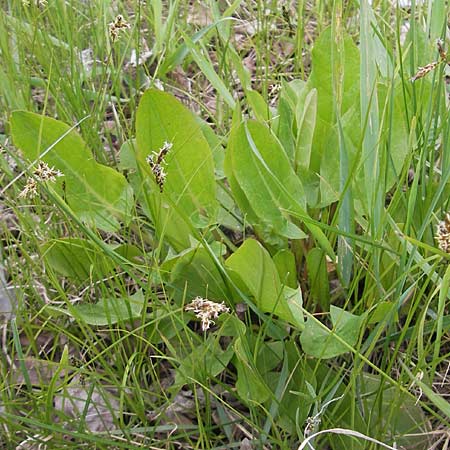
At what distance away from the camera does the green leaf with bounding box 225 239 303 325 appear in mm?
922

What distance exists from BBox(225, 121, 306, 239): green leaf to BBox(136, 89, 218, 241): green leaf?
2.0 inches

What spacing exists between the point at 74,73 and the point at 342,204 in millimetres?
657

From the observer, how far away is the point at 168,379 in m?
1.12

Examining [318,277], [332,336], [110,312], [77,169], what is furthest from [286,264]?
[77,169]

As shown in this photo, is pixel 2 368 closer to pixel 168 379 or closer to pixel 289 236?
pixel 168 379

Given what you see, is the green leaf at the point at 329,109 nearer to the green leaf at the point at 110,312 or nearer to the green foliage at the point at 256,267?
the green foliage at the point at 256,267

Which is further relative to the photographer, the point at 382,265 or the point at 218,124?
the point at 218,124

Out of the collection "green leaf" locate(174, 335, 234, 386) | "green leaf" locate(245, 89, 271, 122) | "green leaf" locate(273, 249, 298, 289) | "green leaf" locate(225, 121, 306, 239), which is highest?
"green leaf" locate(245, 89, 271, 122)

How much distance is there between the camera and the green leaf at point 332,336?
0.96m

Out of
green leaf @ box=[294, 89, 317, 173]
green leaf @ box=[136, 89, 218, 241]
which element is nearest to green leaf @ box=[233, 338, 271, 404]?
green leaf @ box=[136, 89, 218, 241]

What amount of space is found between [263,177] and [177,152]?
0.15m

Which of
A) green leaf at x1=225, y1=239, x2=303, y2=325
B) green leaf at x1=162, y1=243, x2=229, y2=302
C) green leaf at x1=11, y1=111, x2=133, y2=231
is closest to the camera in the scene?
green leaf at x1=225, y1=239, x2=303, y2=325

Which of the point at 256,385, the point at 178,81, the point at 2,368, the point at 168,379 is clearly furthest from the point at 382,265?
the point at 178,81

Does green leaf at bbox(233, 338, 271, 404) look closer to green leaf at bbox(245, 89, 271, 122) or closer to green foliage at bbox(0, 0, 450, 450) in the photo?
green foliage at bbox(0, 0, 450, 450)
